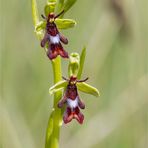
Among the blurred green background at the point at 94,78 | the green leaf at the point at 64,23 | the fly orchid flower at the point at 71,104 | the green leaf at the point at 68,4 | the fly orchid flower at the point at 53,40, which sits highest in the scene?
the green leaf at the point at 68,4

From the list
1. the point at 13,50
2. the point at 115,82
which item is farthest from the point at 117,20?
the point at 13,50

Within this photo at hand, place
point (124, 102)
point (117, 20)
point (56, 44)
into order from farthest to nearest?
point (124, 102) → point (117, 20) → point (56, 44)

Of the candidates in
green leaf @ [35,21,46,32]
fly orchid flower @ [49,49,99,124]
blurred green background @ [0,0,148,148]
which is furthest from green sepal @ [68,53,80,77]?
blurred green background @ [0,0,148,148]

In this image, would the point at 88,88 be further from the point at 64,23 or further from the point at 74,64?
the point at 64,23

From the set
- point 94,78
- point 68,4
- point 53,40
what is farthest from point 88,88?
point 94,78

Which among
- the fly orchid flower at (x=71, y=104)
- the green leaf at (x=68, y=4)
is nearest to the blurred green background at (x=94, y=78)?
the green leaf at (x=68, y=4)

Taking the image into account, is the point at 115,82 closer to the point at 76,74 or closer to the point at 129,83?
the point at 129,83

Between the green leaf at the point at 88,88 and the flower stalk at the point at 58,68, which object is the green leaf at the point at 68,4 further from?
the green leaf at the point at 88,88
